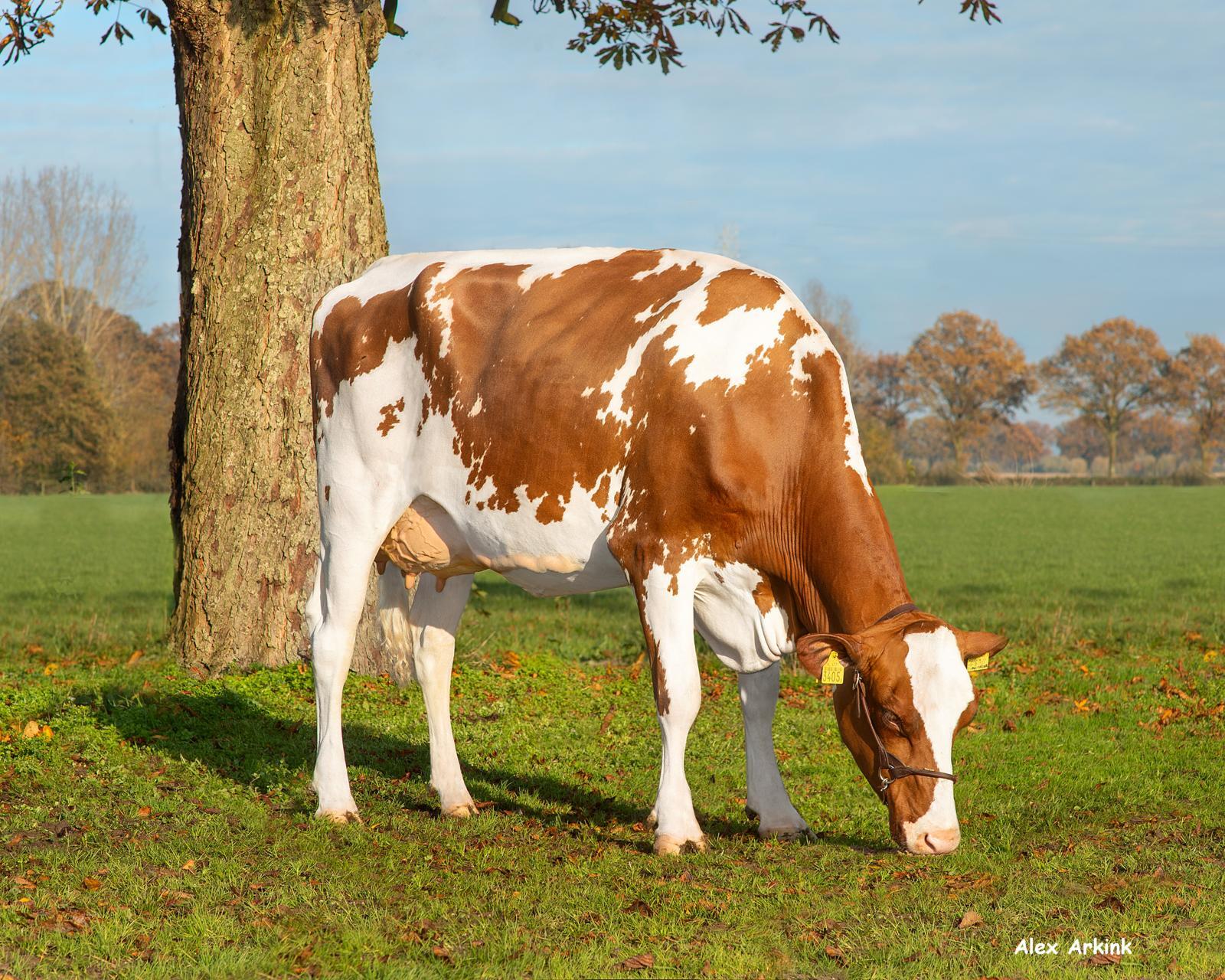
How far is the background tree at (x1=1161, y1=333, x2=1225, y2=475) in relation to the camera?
372 feet

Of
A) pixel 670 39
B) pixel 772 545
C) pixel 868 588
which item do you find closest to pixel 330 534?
pixel 772 545

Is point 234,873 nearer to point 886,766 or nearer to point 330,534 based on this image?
point 330,534

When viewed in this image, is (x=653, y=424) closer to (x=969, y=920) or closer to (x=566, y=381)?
(x=566, y=381)

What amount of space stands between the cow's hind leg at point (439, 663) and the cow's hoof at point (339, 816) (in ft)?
1.77

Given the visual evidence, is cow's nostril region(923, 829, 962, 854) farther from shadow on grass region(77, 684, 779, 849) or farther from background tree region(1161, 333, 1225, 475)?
background tree region(1161, 333, 1225, 475)

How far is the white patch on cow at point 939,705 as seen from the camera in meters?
5.51

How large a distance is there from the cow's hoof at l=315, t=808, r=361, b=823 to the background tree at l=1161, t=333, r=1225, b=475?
118988mm

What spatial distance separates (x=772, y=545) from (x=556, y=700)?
4513 mm

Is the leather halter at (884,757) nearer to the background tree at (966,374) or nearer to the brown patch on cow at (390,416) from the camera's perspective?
the brown patch on cow at (390,416)

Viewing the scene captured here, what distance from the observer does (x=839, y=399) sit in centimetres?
631

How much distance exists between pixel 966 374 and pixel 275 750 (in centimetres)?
11623

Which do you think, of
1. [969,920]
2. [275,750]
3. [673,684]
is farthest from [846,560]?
[275,750]

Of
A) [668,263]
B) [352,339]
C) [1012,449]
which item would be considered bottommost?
[1012,449]

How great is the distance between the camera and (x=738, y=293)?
21.5 ft
